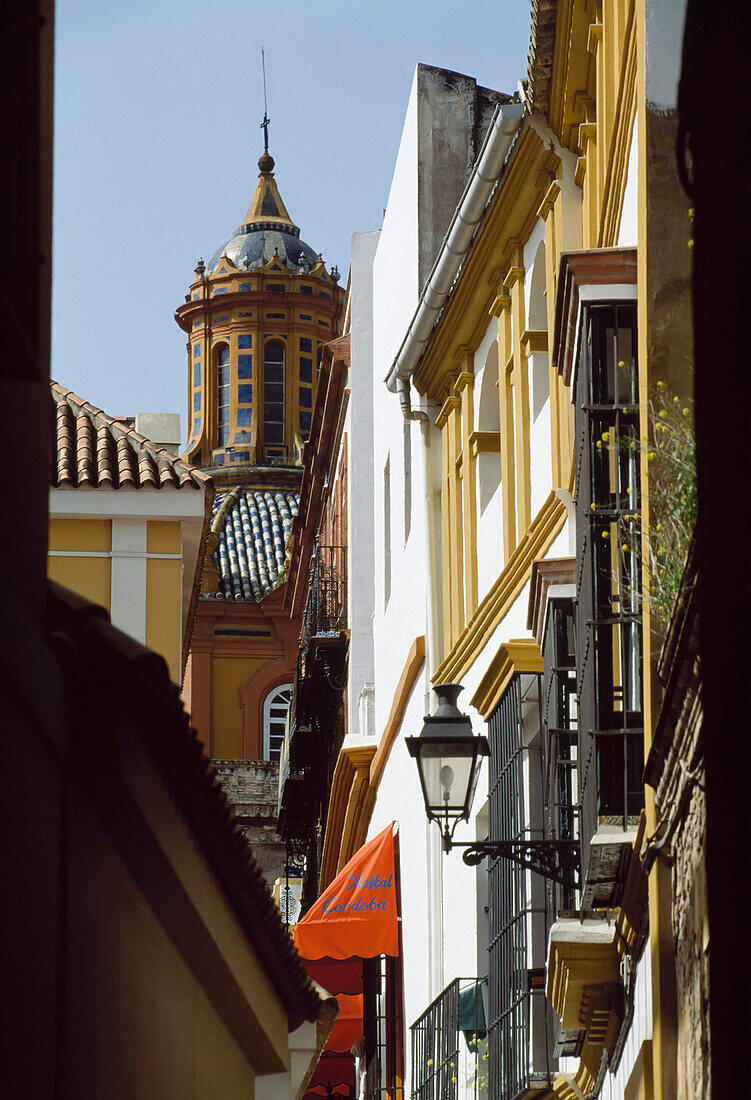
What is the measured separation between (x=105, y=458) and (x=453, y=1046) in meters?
7.40

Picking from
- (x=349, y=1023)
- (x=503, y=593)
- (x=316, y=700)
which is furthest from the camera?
(x=316, y=700)

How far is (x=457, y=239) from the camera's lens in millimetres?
16141

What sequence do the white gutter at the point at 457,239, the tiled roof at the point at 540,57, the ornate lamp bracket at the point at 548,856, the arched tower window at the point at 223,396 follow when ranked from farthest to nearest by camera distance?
the arched tower window at the point at 223,396, the white gutter at the point at 457,239, the tiled roof at the point at 540,57, the ornate lamp bracket at the point at 548,856

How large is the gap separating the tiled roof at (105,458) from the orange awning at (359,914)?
392 cm

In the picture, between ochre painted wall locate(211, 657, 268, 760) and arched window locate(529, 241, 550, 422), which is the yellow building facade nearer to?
arched window locate(529, 241, 550, 422)

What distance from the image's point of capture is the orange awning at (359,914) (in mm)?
19562

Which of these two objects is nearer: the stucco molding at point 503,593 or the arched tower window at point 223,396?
the stucco molding at point 503,593

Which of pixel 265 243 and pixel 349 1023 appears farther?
pixel 265 243

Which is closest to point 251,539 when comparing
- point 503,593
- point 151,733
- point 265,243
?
point 265,243

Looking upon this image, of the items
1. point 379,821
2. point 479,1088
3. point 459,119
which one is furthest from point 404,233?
point 479,1088

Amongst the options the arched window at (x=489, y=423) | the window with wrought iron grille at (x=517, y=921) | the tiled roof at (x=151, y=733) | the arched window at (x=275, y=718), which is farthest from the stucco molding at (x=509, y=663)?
the arched window at (x=275, y=718)

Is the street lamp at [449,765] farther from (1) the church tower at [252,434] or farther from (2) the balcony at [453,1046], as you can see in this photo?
(1) the church tower at [252,434]

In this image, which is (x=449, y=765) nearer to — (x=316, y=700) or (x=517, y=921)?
(x=517, y=921)

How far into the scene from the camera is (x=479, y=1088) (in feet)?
47.3
